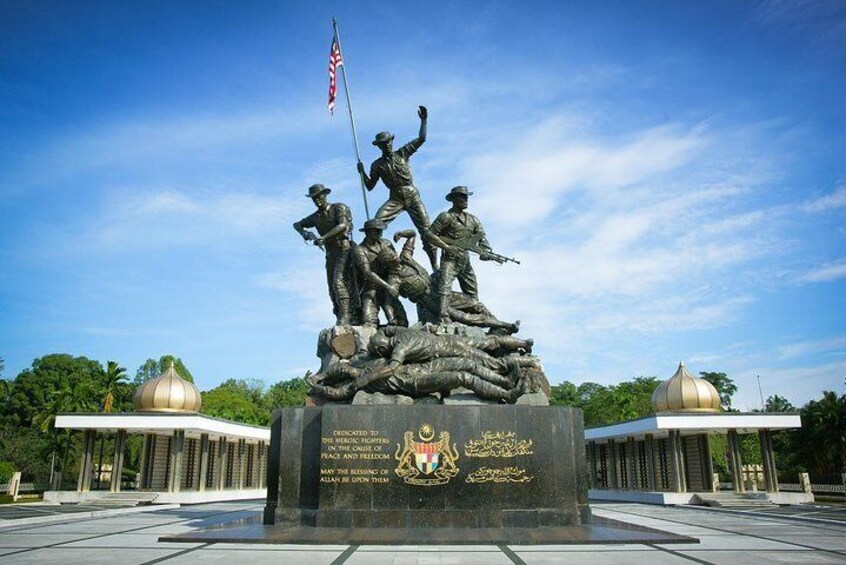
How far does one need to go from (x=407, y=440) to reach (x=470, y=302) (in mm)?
3541

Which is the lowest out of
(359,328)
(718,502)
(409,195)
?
(718,502)

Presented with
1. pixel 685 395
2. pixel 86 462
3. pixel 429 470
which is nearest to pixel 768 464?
pixel 685 395

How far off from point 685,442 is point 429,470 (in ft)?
77.1

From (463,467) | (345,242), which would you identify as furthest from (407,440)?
(345,242)

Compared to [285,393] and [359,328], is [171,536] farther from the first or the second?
[285,393]

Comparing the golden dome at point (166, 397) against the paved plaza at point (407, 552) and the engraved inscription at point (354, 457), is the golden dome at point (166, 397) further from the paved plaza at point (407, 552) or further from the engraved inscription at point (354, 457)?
the engraved inscription at point (354, 457)

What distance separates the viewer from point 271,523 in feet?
32.4

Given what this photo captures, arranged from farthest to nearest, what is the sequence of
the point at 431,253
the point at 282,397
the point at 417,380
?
the point at 282,397
the point at 431,253
the point at 417,380

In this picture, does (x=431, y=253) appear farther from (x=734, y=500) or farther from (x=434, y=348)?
(x=734, y=500)

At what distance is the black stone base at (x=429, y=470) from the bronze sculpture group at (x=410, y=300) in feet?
2.09

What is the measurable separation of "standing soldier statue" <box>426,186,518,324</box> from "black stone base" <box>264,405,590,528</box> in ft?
10.6

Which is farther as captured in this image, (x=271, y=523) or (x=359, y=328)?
(x=359, y=328)

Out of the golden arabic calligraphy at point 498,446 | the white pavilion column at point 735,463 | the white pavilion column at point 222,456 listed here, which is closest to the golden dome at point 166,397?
the white pavilion column at point 222,456

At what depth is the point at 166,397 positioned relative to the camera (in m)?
25.8
